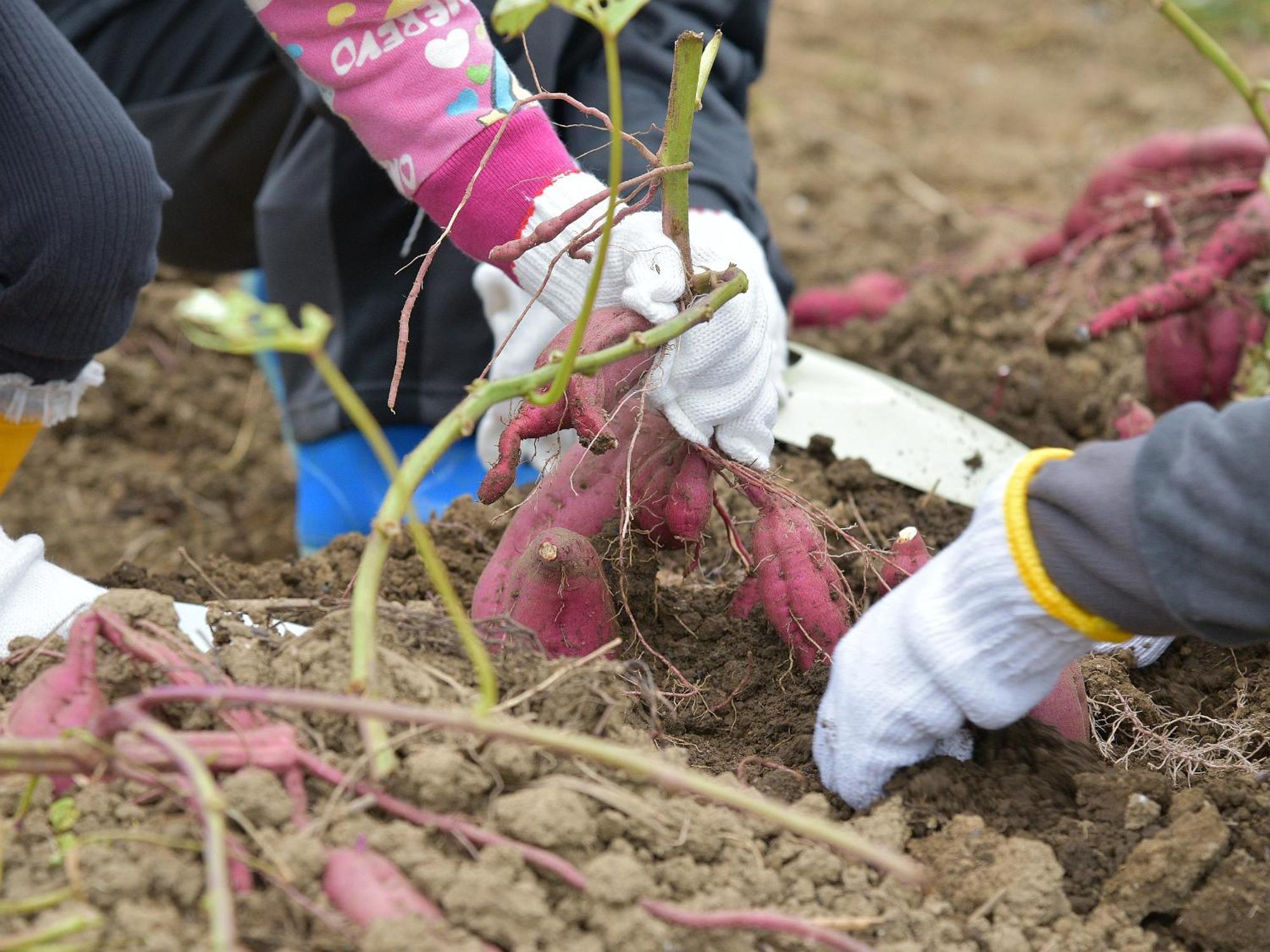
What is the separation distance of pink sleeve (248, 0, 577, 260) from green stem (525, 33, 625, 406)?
1.12ft

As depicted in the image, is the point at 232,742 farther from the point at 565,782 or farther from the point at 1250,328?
the point at 1250,328

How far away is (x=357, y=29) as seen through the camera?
4.15ft

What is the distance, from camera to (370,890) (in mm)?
789

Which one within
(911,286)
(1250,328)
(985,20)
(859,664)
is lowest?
(985,20)

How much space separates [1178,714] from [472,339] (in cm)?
124

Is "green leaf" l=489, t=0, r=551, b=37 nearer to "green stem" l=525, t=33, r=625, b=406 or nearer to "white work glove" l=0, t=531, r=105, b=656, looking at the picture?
"green stem" l=525, t=33, r=625, b=406

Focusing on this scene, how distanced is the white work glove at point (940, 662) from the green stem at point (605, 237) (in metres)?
0.32

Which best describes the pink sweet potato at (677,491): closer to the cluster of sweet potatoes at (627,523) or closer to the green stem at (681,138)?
the cluster of sweet potatoes at (627,523)

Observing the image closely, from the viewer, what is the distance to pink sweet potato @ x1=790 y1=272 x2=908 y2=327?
244cm

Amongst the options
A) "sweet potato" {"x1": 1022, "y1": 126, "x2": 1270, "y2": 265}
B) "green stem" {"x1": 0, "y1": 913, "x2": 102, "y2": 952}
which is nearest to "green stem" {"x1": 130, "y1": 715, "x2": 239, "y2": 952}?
"green stem" {"x1": 0, "y1": 913, "x2": 102, "y2": 952}

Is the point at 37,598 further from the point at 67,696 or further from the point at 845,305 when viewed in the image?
the point at 845,305

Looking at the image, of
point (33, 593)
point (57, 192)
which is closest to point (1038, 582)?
point (33, 593)

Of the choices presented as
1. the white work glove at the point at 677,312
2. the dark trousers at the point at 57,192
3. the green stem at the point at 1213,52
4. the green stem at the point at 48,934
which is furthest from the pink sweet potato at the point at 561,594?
the green stem at the point at 1213,52

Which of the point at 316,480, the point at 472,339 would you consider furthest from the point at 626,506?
the point at 316,480
